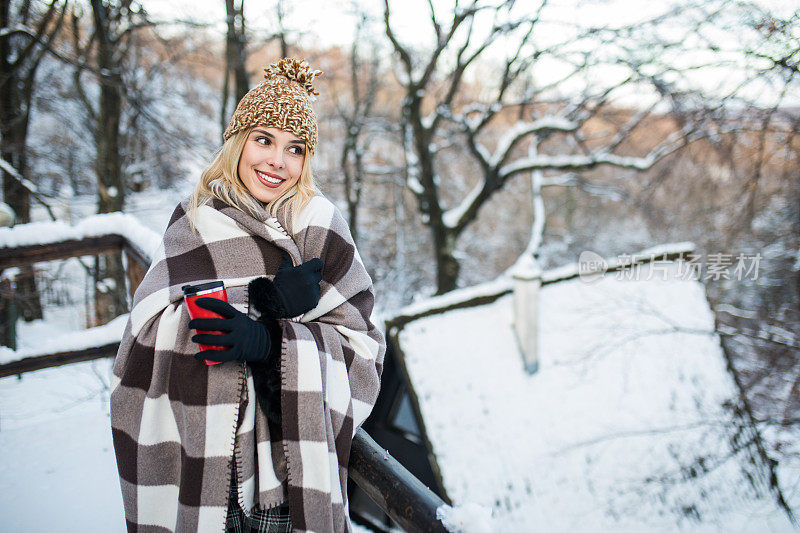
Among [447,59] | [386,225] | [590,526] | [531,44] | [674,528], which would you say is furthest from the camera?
[386,225]

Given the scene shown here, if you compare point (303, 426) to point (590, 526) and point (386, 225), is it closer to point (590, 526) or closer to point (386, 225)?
point (590, 526)

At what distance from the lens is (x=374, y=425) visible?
5379 mm

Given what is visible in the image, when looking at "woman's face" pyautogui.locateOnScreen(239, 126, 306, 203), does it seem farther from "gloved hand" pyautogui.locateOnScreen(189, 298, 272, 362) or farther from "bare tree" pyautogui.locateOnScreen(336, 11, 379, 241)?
"bare tree" pyautogui.locateOnScreen(336, 11, 379, 241)

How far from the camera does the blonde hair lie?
1384mm

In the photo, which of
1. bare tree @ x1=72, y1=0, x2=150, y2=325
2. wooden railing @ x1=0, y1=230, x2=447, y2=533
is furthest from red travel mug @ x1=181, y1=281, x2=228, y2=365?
bare tree @ x1=72, y1=0, x2=150, y2=325

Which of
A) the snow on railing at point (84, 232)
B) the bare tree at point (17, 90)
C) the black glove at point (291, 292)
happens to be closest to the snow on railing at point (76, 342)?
the snow on railing at point (84, 232)

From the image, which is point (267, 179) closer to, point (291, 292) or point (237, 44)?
point (291, 292)

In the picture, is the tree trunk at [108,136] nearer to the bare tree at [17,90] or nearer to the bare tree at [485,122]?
the bare tree at [17,90]

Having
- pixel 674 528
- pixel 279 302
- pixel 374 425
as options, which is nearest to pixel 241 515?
pixel 279 302

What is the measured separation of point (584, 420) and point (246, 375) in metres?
5.17

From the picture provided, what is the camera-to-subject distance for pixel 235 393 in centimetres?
→ 115

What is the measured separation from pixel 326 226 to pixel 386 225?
15231 mm

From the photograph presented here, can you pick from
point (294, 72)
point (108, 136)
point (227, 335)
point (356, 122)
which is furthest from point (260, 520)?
point (356, 122)

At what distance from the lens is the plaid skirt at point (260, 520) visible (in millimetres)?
1258
